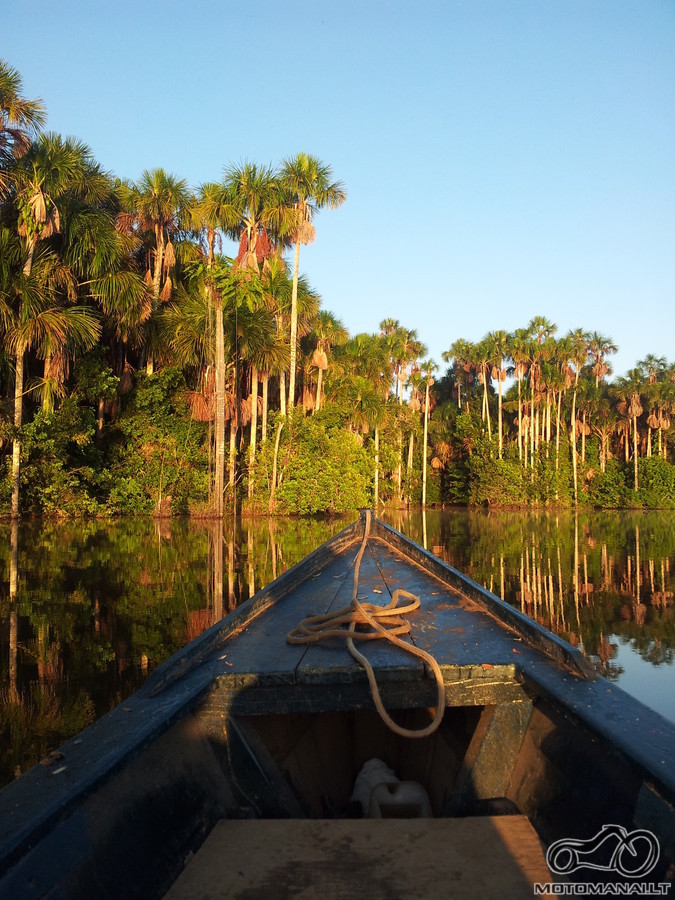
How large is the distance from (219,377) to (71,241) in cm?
612

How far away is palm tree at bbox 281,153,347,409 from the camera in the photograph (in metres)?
27.8

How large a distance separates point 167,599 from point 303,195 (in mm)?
23337

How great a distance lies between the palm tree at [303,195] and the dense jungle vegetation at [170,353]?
6 cm

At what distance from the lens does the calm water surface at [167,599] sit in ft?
16.5

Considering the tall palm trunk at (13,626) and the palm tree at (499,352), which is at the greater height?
the palm tree at (499,352)

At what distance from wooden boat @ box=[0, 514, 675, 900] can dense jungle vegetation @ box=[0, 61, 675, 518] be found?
1764 centimetres

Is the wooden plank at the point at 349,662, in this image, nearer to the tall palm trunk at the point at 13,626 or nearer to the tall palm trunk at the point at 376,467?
the tall palm trunk at the point at 13,626

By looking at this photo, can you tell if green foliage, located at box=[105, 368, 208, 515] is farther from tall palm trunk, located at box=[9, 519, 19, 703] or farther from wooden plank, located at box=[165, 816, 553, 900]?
wooden plank, located at box=[165, 816, 553, 900]

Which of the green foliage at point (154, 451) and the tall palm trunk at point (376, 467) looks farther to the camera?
the tall palm trunk at point (376, 467)

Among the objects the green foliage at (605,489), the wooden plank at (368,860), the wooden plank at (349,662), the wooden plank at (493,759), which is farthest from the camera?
the green foliage at (605,489)

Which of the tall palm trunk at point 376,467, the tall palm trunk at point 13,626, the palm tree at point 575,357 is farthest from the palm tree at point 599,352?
the tall palm trunk at point 13,626

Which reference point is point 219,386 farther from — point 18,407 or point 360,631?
point 360,631

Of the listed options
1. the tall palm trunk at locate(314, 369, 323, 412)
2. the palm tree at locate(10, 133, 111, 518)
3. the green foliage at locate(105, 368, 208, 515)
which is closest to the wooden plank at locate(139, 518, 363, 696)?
the palm tree at locate(10, 133, 111, 518)

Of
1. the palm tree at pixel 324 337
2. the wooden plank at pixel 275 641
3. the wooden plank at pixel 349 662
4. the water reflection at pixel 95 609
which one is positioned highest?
the palm tree at pixel 324 337
